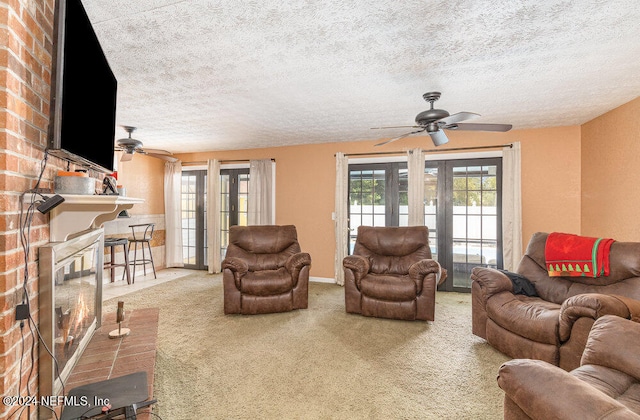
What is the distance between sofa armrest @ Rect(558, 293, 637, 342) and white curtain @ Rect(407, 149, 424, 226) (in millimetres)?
2645

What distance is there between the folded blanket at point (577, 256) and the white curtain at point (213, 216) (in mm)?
5132

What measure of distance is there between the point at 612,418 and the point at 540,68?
2.53 metres

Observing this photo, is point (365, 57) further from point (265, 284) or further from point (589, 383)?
point (265, 284)

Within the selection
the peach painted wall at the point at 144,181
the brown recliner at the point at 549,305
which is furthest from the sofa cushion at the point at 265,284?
the peach painted wall at the point at 144,181

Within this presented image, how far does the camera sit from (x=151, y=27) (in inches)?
77.4

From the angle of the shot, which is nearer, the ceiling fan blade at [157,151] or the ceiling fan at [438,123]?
the ceiling fan at [438,123]

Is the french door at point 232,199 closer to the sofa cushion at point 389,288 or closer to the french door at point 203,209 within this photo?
the french door at point 203,209

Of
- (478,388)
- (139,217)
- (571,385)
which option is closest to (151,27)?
(571,385)

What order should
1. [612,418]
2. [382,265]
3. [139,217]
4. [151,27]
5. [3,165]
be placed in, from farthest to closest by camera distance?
[139,217], [382,265], [151,27], [3,165], [612,418]

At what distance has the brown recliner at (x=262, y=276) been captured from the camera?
3.66 meters

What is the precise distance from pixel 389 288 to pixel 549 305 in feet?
4.72

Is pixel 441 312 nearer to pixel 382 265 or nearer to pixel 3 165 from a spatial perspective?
pixel 382 265

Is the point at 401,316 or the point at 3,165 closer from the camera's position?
the point at 3,165

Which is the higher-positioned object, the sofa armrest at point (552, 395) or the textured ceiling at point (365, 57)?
the textured ceiling at point (365, 57)
